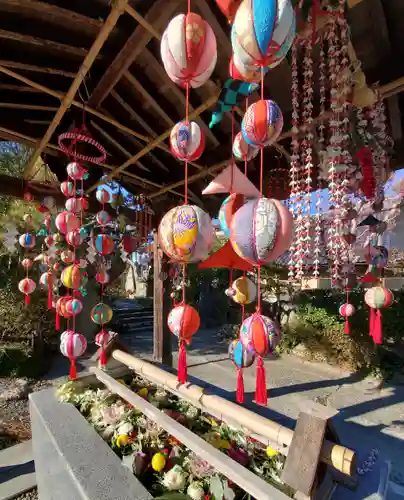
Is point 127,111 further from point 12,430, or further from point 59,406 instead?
point 12,430

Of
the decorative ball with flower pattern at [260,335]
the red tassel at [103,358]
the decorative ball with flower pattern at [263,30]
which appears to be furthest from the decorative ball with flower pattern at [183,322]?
the red tassel at [103,358]

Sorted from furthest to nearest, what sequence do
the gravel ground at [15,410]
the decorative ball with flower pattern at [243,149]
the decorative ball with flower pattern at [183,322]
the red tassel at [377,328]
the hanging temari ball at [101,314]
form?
1. the gravel ground at [15,410]
2. the hanging temari ball at [101,314]
3. the red tassel at [377,328]
4. the decorative ball with flower pattern at [243,149]
5. the decorative ball with flower pattern at [183,322]

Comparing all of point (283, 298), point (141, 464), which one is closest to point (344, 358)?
point (283, 298)

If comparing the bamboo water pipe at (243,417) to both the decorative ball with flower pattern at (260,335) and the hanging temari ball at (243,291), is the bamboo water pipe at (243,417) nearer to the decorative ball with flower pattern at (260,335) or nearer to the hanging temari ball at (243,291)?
the decorative ball with flower pattern at (260,335)

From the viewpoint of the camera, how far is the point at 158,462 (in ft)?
7.12

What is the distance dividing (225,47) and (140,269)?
1440cm

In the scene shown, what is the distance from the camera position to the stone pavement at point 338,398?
3.51m

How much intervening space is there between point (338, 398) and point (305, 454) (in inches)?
166

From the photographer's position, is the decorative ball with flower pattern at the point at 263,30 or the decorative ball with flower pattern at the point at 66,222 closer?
the decorative ball with flower pattern at the point at 263,30

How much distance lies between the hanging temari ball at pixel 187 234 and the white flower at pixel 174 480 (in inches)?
58.8

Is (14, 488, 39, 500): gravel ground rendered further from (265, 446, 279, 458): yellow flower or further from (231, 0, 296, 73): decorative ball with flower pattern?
(231, 0, 296, 73): decorative ball with flower pattern

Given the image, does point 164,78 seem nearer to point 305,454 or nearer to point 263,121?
point 263,121

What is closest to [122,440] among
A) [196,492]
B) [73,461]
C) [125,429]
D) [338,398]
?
[125,429]

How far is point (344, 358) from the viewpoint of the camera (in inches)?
254
